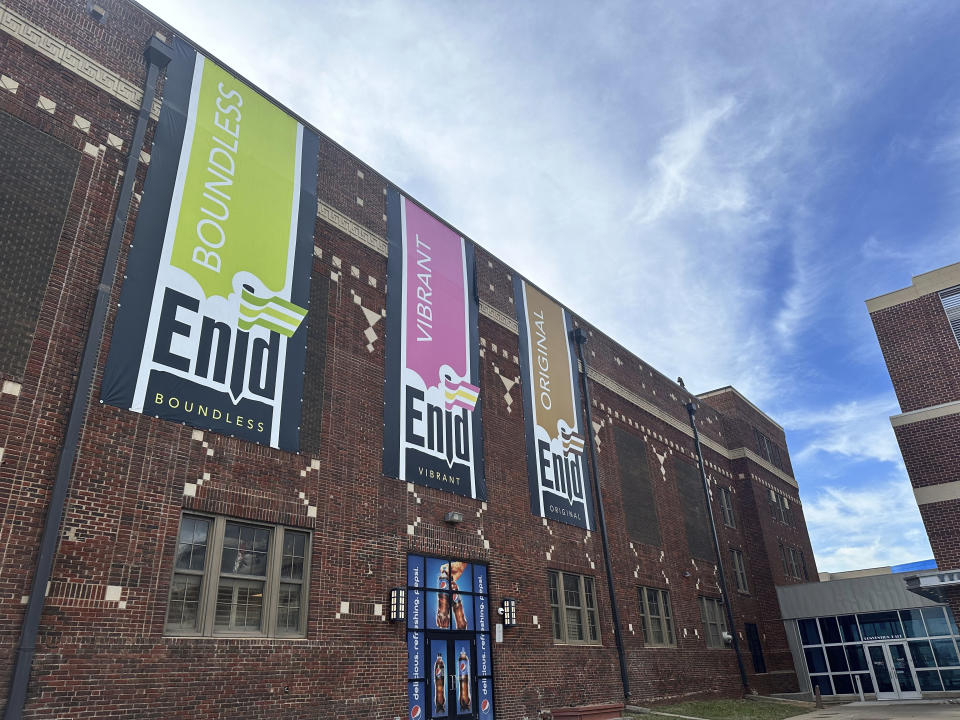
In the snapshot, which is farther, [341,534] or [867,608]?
[867,608]

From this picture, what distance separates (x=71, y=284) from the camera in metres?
11.8

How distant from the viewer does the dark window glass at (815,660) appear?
31609 millimetres

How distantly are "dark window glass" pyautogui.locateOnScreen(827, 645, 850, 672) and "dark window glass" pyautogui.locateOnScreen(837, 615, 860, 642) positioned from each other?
23.4 inches

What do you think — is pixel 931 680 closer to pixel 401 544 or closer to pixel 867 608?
pixel 867 608

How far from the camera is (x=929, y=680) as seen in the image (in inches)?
1107

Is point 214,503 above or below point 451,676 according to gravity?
above

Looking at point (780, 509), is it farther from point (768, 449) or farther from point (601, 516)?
point (601, 516)

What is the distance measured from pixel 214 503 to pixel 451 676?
7198mm

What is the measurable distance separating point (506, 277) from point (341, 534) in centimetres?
1202

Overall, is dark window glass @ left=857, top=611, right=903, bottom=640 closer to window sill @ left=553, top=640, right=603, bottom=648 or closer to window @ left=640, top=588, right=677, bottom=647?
window @ left=640, top=588, right=677, bottom=647

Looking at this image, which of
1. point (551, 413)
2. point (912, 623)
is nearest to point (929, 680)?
point (912, 623)

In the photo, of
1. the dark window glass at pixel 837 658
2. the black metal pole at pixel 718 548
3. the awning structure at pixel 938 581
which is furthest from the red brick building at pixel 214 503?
the dark window glass at pixel 837 658

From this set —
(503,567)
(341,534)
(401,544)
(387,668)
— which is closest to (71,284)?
(341,534)

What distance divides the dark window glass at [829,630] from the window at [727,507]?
5743 mm
